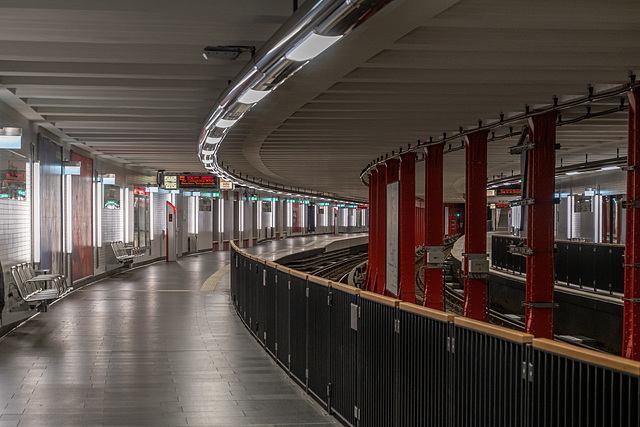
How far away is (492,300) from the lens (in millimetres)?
20031

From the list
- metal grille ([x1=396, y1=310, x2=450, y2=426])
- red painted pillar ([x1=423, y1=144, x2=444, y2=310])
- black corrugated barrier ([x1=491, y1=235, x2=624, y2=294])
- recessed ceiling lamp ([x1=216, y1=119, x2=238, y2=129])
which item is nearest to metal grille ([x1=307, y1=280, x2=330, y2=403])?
metal grille ([x1=396, y1=310, x2=450, y2=426])

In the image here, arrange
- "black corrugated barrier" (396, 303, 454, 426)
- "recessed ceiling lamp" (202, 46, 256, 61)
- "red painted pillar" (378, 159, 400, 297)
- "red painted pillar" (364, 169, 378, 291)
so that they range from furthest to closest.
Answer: "red painted pillar" (364, 169, 378, 291) → "red painted pillar" (378, 159, 400, 297) → "recessed ceiling lamp" (202, 46, 256, 61) → "black corrugated barrier" (396, 303, 454, 426)

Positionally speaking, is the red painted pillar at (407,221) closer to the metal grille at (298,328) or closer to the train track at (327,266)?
the metal grille at (298,328)

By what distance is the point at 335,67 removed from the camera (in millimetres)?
6789

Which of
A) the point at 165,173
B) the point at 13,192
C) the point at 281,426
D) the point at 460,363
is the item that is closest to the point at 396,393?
the point at 460,363

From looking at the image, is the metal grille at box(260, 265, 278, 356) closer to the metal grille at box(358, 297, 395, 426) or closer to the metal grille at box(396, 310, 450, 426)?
the metal grille at box(358, 297, 395, 426)

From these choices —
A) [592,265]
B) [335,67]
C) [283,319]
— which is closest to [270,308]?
[283,319]

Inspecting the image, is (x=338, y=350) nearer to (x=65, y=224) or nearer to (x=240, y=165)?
(x=65, y=224)

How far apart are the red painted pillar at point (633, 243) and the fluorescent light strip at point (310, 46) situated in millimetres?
3970

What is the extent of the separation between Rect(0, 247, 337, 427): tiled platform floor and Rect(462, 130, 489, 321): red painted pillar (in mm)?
3711

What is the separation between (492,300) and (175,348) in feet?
42.7

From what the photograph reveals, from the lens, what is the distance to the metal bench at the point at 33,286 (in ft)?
34.2

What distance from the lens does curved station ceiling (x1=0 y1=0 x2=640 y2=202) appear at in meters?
5.55

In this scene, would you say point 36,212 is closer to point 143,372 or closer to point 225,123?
point 225,123
